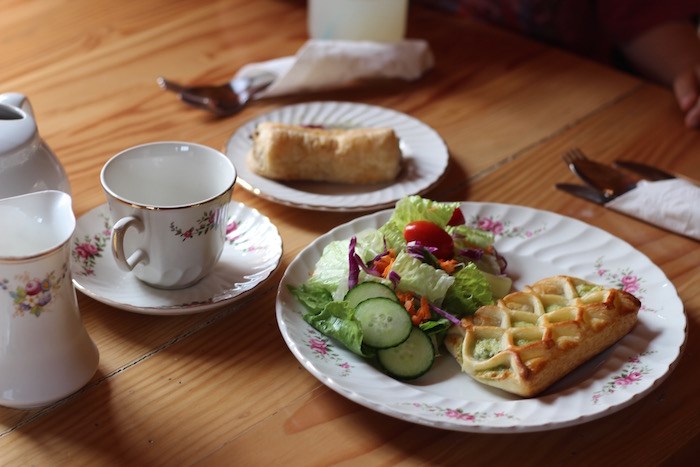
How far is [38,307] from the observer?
2.85ft

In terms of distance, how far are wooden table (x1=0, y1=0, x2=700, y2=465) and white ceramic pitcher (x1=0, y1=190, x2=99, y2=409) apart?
0.14ft

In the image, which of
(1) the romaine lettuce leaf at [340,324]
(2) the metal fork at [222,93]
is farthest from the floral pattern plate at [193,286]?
(2) the metal fork at [222,93]

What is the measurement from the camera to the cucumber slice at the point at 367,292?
1.03 metres

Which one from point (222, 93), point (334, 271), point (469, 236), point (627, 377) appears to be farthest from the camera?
point (222, 93)

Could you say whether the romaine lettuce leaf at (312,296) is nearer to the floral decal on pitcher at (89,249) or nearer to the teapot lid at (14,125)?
the floral decal on pitcher at (89,249)

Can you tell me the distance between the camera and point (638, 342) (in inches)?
41.0

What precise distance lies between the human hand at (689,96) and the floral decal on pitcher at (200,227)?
3.53 ft

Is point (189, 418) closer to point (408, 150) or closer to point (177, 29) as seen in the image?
point (408, 150)

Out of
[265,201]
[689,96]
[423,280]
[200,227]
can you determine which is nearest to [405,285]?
[423,280]

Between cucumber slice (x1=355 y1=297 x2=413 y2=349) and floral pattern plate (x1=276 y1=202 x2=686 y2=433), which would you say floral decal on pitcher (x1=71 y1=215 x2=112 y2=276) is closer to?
floral pattern plate (x1=276 y1=202 x2=686 y2=433)

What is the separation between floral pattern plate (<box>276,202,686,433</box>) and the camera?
2.98ft

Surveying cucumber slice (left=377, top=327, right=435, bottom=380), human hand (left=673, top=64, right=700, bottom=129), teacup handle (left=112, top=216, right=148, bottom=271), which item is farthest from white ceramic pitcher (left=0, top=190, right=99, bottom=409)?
human hand (left=673, top=64, right=700, bottom=129)

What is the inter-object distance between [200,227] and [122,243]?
10 centimetres

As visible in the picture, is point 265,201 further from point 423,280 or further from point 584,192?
point 584,192
